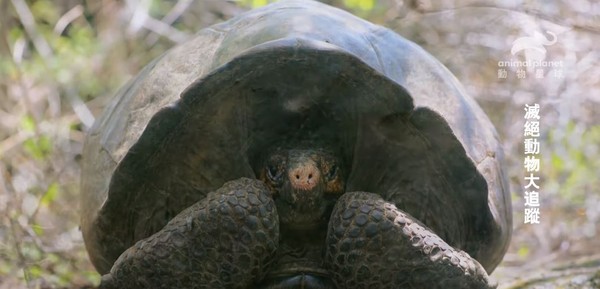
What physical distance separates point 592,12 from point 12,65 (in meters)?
3.46

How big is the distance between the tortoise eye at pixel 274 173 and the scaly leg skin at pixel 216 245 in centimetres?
9

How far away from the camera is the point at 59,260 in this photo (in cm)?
356

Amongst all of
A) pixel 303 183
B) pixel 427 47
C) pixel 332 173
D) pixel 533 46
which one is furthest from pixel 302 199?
pixel 427 47

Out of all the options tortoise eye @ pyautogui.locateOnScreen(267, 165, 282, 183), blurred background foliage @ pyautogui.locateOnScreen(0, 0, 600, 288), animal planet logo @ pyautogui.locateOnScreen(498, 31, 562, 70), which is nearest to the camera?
tortoise eye @ pyautogui.locateOnScreen(267, 165, 282, 183)

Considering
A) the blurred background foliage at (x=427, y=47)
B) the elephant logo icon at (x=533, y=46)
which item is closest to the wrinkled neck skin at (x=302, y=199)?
the blurred background foliage at (x=427, y=47)

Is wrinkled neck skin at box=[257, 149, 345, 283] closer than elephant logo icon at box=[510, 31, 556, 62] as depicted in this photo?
Yes

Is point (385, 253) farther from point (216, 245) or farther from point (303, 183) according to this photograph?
point (216, 245)

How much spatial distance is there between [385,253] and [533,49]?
373 centimetres

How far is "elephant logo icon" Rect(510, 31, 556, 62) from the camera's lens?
530cm

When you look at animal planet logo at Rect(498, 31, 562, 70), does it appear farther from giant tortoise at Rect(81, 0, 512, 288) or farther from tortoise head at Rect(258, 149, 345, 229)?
tortoise head at Rect(258, 149, 345, 229)

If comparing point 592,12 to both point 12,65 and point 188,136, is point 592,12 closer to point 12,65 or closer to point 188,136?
point 12,65

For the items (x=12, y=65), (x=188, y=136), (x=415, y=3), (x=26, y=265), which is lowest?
(x=26, y=265)

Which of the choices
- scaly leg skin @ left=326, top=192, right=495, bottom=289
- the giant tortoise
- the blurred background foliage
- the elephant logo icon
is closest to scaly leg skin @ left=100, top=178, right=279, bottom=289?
the giant tortoise

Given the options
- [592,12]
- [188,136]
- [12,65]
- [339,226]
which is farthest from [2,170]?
[592,12]
